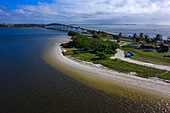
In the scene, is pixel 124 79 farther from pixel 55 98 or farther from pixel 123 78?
pixel 55 98

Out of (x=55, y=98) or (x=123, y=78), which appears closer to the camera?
(x=55, y=98)

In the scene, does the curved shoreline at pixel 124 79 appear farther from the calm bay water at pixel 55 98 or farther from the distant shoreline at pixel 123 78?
the calm bay water at pixel 55 98

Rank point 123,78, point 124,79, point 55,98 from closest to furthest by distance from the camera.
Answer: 1. point 55,98
2. point 124,79
3. point 123,78

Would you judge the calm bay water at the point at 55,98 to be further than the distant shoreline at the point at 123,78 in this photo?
No

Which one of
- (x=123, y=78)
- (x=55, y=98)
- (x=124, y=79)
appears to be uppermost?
(x=123, y=78)

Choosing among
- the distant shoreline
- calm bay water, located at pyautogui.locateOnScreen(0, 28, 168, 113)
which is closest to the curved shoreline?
the distant shoreline

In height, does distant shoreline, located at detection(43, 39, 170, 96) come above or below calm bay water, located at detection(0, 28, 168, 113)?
above

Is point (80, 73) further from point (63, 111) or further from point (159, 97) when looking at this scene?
point (159, 97)

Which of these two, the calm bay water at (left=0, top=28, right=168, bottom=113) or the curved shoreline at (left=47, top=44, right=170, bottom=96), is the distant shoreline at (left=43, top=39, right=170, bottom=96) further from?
the calm bay water at (left=0, top=28, right=168, bottom=113)

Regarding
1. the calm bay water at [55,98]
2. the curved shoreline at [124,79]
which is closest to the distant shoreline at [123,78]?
the curved shoreline at [124,79]

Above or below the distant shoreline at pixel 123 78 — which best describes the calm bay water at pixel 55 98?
below

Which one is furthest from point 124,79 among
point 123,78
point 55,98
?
point 55,98

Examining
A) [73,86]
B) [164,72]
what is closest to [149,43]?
[164,72]
